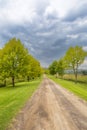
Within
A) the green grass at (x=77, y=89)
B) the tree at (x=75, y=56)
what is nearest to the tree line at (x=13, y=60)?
the green grass at (x=77, y=89)

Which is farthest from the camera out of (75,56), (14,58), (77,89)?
(75,56)

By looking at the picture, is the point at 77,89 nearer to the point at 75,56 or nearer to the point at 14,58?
the point at 14,58

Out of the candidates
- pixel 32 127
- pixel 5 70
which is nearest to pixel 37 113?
pixel 32 127

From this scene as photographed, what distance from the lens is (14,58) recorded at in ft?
143

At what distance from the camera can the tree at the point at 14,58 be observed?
43000mm

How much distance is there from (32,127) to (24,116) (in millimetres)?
2740

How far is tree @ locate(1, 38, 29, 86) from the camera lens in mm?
43000

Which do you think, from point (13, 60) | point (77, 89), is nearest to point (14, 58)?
point (13, 60)

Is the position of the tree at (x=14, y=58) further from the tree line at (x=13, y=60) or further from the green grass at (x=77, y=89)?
the green grass at (x=77, y=89)

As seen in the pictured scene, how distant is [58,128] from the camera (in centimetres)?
1020

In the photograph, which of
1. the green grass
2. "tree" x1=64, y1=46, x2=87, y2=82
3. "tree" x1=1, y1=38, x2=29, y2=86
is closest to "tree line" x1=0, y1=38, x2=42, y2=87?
"tree" x1=1, y1=38, x2=29, y2=86

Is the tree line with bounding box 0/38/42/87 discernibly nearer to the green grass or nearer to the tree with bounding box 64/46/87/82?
the green grass

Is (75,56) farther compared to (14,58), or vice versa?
(75,56)

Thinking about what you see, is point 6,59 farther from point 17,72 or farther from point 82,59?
point 82,59
